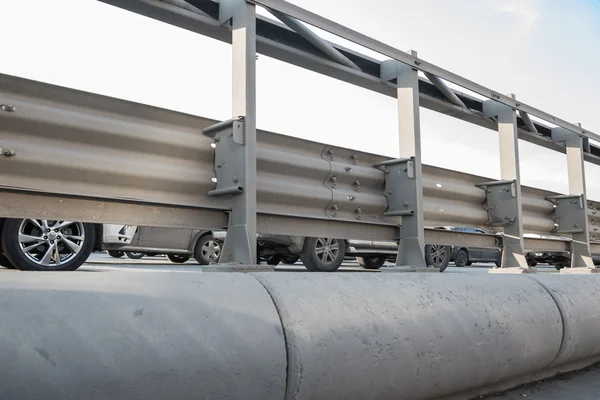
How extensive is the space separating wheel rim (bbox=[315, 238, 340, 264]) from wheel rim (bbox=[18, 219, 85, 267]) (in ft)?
11.3

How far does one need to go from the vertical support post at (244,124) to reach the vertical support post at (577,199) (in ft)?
12.4

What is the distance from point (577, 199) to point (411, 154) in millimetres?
2528

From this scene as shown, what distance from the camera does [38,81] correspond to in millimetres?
2408

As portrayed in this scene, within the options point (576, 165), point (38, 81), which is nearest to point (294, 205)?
point (38, 81)

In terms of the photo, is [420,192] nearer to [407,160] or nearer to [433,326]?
[407,160]

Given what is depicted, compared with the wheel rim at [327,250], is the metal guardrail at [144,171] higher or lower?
higher

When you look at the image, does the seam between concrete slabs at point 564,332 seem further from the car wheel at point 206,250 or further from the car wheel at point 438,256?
the car wheel at point 438,256

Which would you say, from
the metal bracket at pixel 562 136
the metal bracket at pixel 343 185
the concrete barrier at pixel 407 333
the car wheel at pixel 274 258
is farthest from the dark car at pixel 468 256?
the concrete barrier at pixel 407 333

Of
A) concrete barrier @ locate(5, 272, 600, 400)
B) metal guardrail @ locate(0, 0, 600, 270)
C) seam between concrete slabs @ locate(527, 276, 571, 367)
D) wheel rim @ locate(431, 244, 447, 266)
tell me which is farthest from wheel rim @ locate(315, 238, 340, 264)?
concrete barrier @ locate(5, 272, 600, 400)

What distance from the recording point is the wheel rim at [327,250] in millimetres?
7309

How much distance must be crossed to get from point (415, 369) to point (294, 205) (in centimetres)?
149

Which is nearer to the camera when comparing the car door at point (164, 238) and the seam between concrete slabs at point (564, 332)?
the seam between concrete slabs at point (564, 332)

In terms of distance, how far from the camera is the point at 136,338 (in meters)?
1.26

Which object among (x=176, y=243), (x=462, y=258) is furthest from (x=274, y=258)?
(x=462, y=258)
